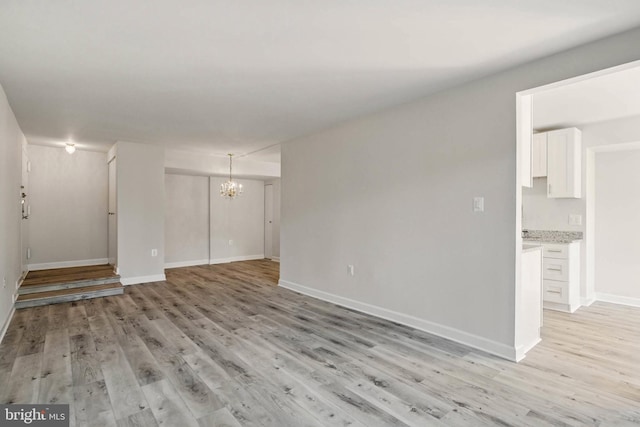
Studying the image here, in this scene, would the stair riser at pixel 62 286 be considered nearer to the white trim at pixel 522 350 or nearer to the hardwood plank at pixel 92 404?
the hardwood plank at pixel 92 404

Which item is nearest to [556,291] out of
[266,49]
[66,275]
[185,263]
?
[266,49]

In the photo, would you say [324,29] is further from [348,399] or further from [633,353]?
[633,353]

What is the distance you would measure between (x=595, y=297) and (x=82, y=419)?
19.8ft

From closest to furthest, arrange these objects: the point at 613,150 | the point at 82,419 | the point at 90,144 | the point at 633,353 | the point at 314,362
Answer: the point at 82,419
the point at 314,362
the point at 633,353
the point at 613,150
the point at 90,144

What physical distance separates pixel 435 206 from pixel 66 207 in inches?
275

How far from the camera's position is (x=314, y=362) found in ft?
9.09

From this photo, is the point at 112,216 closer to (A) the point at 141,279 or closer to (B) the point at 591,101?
(A) the point at 141,279

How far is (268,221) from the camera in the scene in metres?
8.95

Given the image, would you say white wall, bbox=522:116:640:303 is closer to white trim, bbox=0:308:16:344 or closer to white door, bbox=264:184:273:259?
white door, bbox=264:184:273:259

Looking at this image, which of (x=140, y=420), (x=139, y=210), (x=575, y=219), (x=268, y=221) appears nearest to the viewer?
(x=140, y=420)

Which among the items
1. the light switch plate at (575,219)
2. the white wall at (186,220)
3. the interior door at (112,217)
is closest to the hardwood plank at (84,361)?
the interior door at (112,217)

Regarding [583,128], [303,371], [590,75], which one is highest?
[583,128]

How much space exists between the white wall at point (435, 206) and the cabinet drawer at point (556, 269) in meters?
2.03

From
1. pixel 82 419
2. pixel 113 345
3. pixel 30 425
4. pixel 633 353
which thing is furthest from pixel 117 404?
pixel 633 353
